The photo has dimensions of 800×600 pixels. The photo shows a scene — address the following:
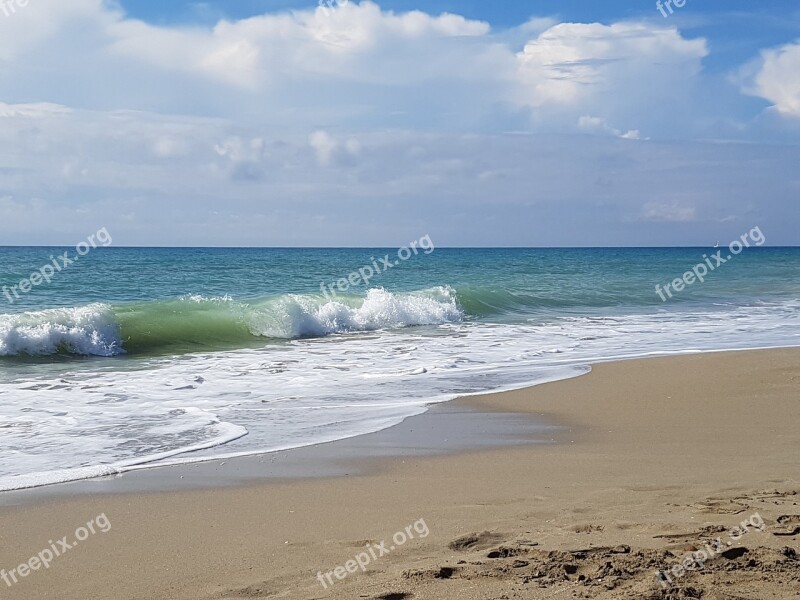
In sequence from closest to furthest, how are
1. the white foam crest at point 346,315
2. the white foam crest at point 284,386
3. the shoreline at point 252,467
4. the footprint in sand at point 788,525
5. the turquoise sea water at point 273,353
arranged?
the footprint in sand at point 788,525, the shoreline at point 252,467, the white foam crest at point 284,386, the turquoise sea water at point 273,353, the white foam crest at point 346,315

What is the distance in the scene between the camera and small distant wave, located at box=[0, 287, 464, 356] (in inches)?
620

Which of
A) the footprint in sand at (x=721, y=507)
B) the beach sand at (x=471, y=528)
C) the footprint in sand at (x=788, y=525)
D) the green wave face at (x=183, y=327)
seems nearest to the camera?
the beach sand at (x=471, y=528)

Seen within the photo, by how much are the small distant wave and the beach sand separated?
35.8 feet

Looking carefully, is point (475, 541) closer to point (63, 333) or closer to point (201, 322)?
point (63, 333)

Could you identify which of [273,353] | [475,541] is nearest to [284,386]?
[273,353]

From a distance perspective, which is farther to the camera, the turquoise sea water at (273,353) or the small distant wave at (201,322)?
the small distant wave at (201,322)

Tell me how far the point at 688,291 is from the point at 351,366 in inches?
937

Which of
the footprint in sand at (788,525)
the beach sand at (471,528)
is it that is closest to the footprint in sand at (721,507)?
the beach sand at (471,528)

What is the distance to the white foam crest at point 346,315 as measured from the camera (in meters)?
19.4

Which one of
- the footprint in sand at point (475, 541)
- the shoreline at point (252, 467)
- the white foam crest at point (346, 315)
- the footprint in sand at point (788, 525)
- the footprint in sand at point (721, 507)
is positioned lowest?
the footprint in sand at point (721, 507)

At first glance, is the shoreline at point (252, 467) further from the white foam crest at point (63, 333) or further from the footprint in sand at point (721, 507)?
the white foam crest at point (63, 333)

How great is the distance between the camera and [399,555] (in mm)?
4098

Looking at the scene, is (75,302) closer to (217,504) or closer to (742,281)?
(217,504)

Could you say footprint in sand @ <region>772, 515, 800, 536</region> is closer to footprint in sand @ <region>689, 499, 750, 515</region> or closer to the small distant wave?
footprint in sand @ <region>689, 499, 750, 515</region>
